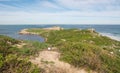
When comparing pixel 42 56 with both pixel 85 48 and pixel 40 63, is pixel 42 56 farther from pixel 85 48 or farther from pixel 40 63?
pixel 85 48

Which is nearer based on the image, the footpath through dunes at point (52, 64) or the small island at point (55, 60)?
the small island at point (55, 60)

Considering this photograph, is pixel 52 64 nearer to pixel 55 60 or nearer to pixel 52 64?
pixel 52 64

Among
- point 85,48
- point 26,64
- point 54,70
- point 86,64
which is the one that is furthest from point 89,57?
point 26,64

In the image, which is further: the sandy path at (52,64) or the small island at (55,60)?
the sandy path at (52,64)

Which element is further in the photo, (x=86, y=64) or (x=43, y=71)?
(x=86, y=64)

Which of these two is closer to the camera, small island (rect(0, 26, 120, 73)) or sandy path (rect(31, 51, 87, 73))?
small island (rect(0, 26, 120, 73))

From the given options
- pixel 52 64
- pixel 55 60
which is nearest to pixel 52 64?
pixel 52 64

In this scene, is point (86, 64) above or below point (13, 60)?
below
